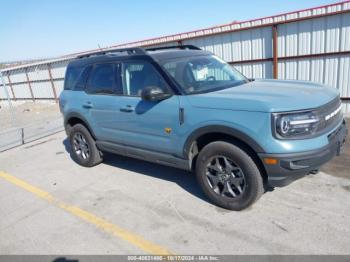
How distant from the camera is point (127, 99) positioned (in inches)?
176

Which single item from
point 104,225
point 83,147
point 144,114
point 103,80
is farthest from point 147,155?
point 83,147

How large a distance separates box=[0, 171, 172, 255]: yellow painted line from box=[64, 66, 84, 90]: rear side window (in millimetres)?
1935

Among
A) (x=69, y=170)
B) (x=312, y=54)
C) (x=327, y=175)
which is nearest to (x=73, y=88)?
(x=69, y=170)

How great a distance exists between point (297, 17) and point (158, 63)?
6.66 meters

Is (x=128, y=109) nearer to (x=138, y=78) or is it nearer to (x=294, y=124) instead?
(x=138, y=78)

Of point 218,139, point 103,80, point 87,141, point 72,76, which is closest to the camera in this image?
point 218,139

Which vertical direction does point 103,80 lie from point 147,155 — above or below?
above

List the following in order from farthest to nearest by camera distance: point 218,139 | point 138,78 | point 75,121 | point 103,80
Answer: point 75,121 → point 103,80 → point 138,78 → point 218,139

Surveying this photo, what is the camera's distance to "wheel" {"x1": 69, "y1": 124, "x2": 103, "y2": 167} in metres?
5.53

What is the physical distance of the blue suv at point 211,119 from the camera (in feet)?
10.3

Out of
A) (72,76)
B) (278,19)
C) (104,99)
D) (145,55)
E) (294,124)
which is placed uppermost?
(278,19)

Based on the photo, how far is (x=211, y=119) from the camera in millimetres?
3506

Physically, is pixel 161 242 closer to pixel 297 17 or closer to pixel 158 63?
pixel 158 63

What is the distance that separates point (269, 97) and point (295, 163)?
0.75 m
